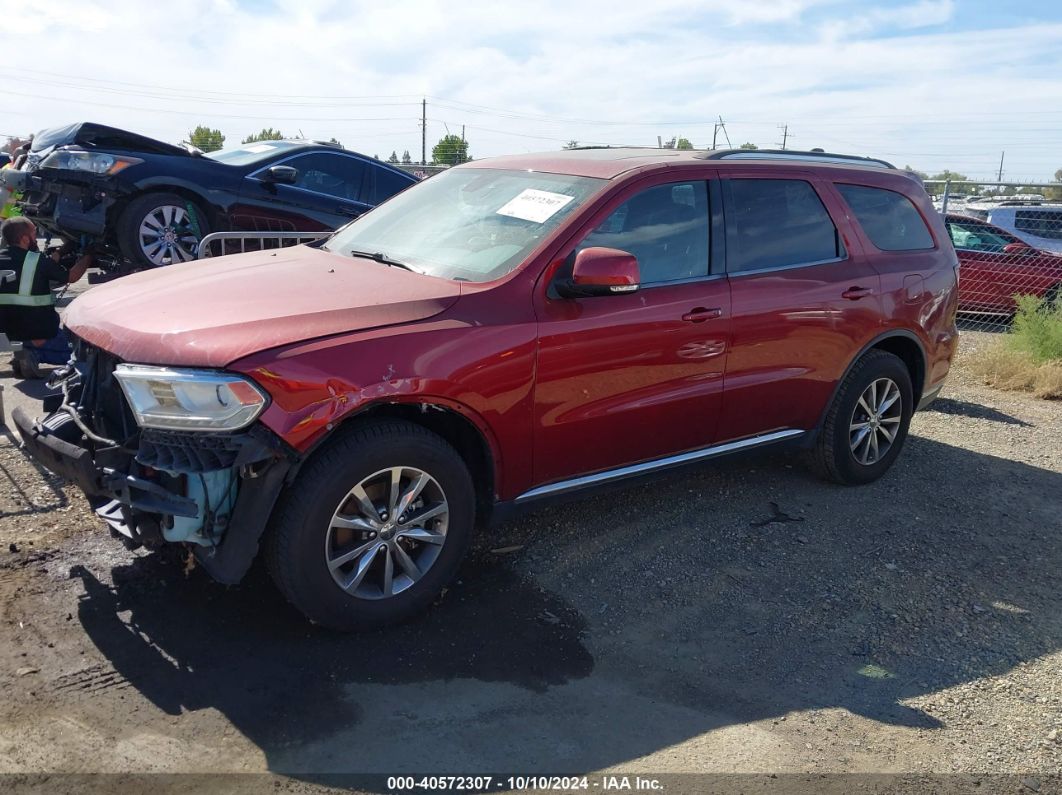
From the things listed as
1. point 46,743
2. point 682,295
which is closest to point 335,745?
point 46,743

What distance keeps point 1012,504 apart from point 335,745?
4401mm

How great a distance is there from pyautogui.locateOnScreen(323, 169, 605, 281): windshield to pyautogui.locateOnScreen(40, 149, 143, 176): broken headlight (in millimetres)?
4128

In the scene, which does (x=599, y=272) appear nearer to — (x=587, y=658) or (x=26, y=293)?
(x=587, y=658)

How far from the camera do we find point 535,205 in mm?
4309

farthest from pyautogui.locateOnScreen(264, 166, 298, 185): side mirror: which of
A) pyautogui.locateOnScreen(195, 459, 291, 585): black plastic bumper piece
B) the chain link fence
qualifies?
the chain link fence

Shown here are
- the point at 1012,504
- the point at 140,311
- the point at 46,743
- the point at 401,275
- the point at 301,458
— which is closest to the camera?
the point at 46,743

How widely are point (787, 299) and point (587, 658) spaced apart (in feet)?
7.46

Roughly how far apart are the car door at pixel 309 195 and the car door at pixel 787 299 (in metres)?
5.20

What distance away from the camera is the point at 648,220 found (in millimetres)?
4414

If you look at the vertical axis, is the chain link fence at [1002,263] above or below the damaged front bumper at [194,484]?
above

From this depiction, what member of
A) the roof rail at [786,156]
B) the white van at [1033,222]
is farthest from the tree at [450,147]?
the roof rail at [786,156]

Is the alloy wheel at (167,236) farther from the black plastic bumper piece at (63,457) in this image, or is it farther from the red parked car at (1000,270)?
the red parked car at (1000,270)

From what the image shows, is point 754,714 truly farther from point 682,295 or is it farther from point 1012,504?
point 1012,504

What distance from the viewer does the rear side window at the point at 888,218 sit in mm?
5445
